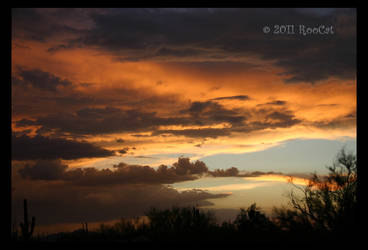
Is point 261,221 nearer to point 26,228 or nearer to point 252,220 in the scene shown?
point 252,220

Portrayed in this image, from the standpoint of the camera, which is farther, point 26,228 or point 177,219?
point 177,219

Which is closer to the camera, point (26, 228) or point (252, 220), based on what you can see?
point (26, 228)

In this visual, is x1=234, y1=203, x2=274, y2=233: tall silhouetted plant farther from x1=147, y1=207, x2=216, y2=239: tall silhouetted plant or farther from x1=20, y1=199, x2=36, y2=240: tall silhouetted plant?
x1=20, y1=199, x2=36, y2=240: tall silhouetted plant

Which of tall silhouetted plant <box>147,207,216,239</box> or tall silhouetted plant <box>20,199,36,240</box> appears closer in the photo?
tall silhouetted plant <box>20,199,36,240</box>

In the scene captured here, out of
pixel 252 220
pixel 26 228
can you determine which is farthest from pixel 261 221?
pixel 26 228

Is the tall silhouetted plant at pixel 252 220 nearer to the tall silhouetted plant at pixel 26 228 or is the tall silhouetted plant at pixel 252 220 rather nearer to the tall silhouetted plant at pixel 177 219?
the tall silhouetted plant at pixel 177 219

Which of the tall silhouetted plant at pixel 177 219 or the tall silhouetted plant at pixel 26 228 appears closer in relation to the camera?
the tall silhouetted plant at pixel 26 228

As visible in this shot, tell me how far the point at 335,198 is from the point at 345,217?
3.44 metres
